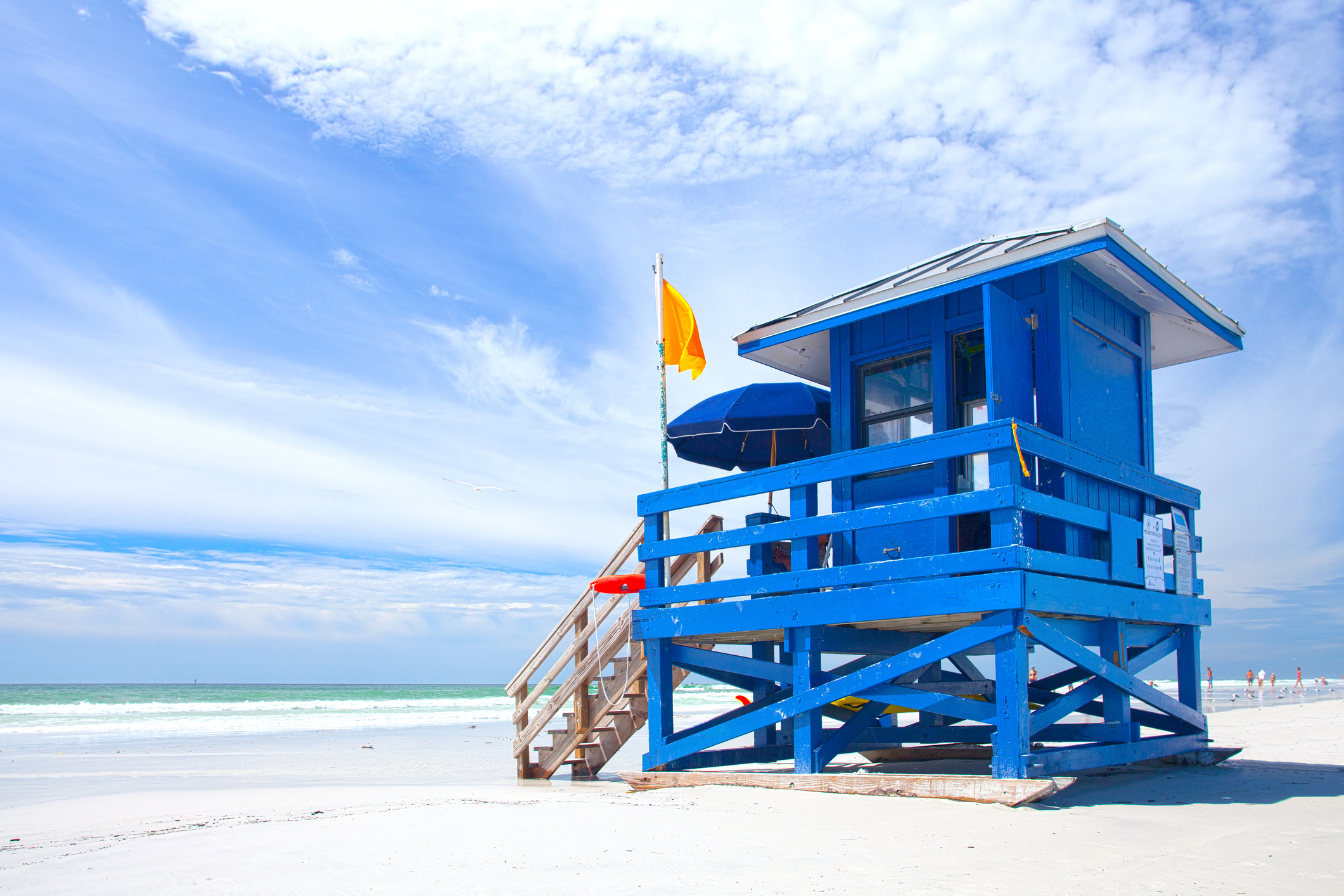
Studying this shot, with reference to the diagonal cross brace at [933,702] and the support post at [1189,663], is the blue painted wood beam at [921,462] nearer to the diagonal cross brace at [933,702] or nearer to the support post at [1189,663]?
the support post at [1189,663]

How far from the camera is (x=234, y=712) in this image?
1642 inches

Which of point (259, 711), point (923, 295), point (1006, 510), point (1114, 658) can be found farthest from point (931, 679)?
point (259, 711)

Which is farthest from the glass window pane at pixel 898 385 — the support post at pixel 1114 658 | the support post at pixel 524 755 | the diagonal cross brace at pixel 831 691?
the support post at pixel 524 755

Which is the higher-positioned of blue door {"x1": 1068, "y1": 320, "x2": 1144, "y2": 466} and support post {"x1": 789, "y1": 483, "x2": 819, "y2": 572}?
blue door {"x1": 1068, "y1": 320, "x2": 1144, "y2": 466}

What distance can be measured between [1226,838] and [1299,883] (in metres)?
1.14

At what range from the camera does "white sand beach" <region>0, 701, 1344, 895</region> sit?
4.83 m

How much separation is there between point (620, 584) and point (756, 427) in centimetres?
209

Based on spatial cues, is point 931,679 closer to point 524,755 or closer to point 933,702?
point 933,702

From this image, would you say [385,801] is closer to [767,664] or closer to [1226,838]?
[767,664]

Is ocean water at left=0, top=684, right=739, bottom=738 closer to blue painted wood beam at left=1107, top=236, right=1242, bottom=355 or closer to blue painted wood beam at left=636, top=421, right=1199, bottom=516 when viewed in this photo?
blue painted wood beam at left=636, top=421, right=1199, bottom=516

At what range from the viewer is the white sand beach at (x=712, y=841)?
190 inches

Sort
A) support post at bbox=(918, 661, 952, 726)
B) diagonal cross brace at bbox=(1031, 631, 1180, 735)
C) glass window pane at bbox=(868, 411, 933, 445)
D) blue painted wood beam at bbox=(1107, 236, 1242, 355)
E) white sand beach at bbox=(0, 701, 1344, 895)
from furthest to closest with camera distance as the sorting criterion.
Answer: support post at bbox=(918, 661, 952, 726) < glass window pane at bbox=(868, 411, 933, 445) < blue painted wood beam at bbox=(1107, 236, 1242, 355) < diagonal cross brace at bbox=(1031, 631, 1180, 735) < white sand beach at bbox=(0, 701, 1344, 895)

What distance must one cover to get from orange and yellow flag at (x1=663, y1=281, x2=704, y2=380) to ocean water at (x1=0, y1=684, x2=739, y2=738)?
9043 millimetres

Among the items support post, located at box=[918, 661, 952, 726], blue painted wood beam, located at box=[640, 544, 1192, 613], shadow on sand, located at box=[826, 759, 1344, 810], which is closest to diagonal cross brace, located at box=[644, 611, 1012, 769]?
blue painted wood beam, located at box=[640, 544, 1192, 613]
